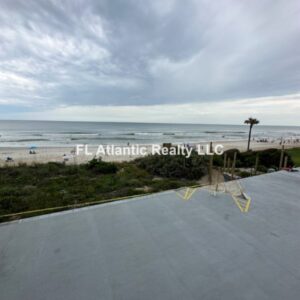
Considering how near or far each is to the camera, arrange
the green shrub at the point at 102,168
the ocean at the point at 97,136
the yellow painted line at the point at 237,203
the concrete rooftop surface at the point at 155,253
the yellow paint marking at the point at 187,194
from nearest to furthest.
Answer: the concrete rooftop surface at the point at 155,253, the yellow painted line at the point at 237,203, the yellow paint marking at the point at 187,194, the green shrub at the point at 102,168, the ocean at the point at 97,136

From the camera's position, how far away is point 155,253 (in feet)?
9.28

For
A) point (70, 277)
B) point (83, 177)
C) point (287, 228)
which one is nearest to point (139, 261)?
point (70, 277)

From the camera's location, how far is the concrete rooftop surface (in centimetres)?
221

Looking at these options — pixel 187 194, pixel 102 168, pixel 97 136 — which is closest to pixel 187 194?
pixel 187 194

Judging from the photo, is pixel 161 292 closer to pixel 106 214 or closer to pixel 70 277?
pixel 70 277

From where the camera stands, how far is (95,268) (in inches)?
100

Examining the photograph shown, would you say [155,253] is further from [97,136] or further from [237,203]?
[97,136]

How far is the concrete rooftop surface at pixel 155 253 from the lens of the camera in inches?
87.0

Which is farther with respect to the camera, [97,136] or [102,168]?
[97,136]

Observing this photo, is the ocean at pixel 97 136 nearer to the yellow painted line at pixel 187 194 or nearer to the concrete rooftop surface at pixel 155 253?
the yellow painted line at pixel 187 194

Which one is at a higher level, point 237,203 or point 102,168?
point 237,203

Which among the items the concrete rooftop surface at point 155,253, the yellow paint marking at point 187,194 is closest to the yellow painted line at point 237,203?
the concrete rooftop surface at point 155,253

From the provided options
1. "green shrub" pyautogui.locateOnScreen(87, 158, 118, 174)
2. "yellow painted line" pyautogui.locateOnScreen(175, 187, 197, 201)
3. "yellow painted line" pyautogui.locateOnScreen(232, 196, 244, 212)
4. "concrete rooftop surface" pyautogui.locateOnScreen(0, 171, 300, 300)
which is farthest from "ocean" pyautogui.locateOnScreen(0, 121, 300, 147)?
"yellow painted line" pyautogui.locateOnScreen(232, 196, 244, 212)

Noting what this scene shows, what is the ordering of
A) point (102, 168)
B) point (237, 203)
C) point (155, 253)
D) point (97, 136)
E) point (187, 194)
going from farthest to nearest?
point (97, 136) → point (102, 168) → point (187, 194) → point (237, 203) → point (155, 253)
